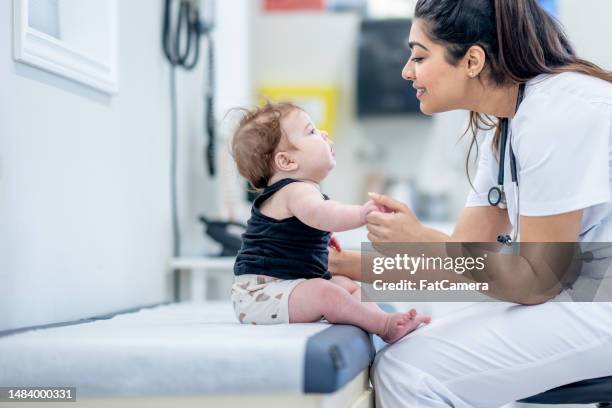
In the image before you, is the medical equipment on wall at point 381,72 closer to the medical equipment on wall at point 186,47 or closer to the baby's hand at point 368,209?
the medical equipment on wall at point 186,47

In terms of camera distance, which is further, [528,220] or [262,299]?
[262,299]

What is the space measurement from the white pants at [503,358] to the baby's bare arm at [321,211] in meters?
0.25

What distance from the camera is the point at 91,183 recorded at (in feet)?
5.87

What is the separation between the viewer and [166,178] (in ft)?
7.79

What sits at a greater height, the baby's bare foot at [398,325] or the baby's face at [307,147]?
the baby's face at [307,147]

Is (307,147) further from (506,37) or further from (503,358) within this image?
(503,358)

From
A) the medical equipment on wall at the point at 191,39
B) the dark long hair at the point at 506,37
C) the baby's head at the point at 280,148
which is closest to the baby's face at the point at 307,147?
the baby's head at the point at 280,148

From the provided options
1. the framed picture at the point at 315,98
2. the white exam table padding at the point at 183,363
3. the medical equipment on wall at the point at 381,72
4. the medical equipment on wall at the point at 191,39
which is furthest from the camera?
the framed picture at the point at 315,98

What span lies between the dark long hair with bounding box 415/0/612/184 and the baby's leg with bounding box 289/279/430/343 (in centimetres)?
51

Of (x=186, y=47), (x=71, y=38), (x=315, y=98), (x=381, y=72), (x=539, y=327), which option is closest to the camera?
(x=539, y=327)

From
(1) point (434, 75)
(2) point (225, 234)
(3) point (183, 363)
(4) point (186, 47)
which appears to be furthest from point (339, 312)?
(4) point (186, 47)

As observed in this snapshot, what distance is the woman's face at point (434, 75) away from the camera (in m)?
1.51

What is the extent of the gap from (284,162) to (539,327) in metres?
0.57

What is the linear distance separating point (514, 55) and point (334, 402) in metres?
0.76
